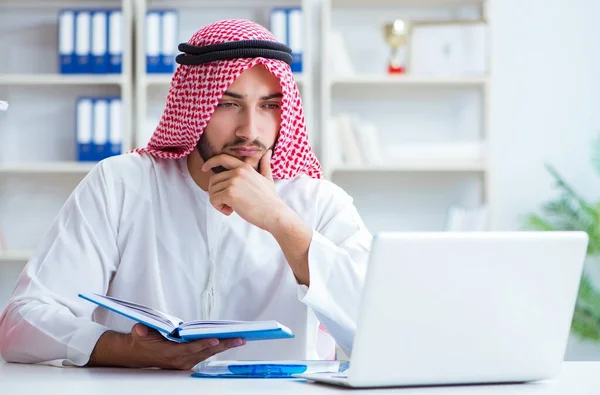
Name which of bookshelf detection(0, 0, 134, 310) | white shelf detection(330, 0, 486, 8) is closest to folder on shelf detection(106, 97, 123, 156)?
bookshelf detection(0, 0, 134, 310)

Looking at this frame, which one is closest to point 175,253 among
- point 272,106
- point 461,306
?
point 272,106

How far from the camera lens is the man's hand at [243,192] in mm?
1736

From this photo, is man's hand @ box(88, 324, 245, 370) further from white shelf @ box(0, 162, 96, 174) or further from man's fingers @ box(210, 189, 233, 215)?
white shelf @ box(0, 162, 96, 174)

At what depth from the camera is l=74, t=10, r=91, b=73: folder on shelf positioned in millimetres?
4121

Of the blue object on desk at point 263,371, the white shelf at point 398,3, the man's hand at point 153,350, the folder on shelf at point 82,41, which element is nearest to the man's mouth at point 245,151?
the man's hand at point 153,350

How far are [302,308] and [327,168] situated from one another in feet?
7.54

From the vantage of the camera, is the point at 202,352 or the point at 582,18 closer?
the point at 202,352

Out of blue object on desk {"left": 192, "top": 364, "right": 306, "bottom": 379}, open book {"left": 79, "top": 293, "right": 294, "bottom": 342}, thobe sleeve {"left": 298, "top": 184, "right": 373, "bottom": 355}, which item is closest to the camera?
open book {"left": 79, "top": 293, "right": 294, "bottom": 342}

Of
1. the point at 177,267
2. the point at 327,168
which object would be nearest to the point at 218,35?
the point at 177,267

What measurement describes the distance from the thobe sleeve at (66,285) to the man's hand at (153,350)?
0.06 metres

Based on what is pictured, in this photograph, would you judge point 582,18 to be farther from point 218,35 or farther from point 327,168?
point 218,35

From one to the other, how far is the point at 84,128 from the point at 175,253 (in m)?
2.33

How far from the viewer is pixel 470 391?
121 cm

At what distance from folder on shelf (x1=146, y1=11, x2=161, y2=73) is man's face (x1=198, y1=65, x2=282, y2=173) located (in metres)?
2.28
